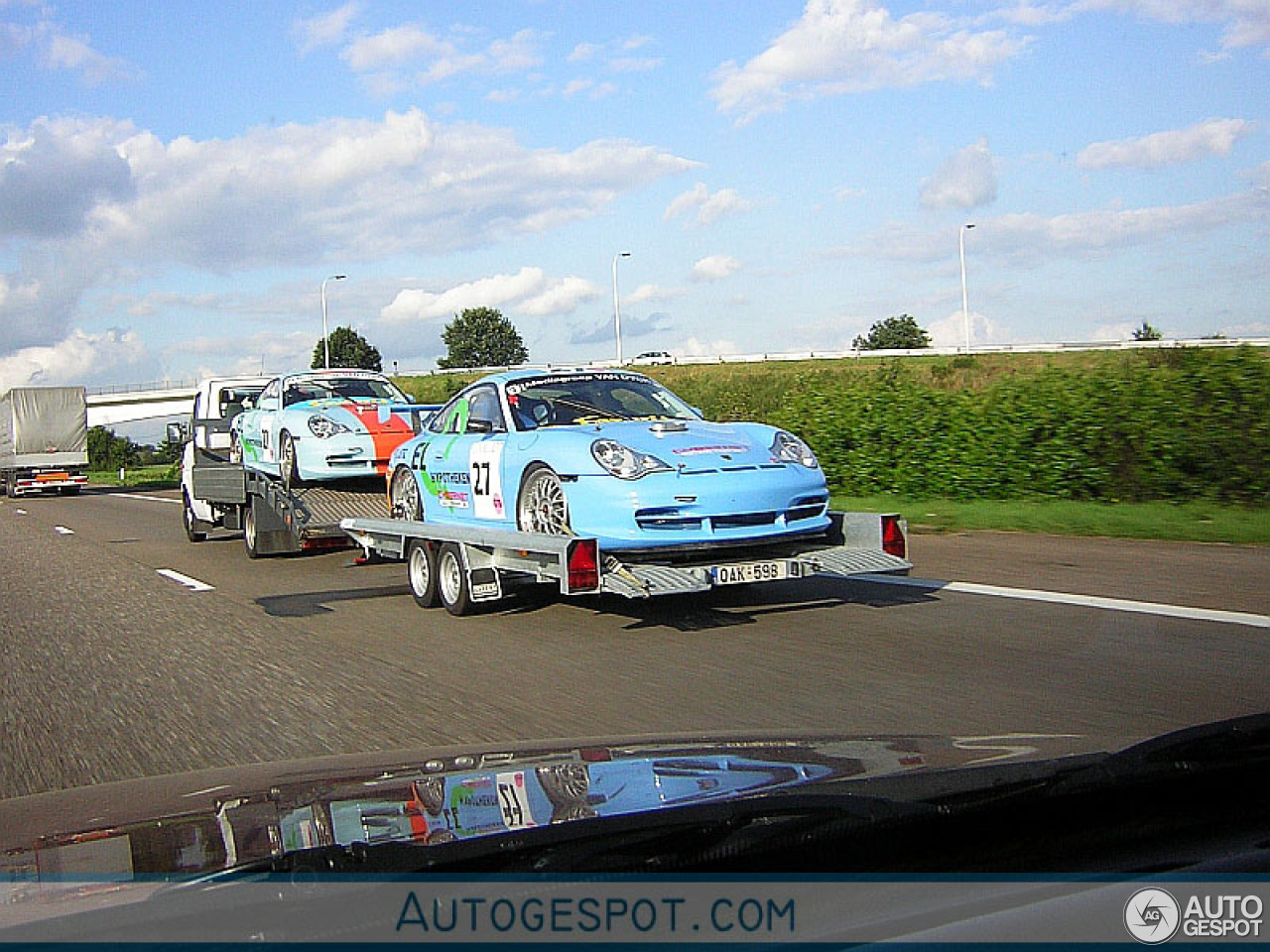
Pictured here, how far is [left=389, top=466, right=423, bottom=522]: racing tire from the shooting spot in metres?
11.8

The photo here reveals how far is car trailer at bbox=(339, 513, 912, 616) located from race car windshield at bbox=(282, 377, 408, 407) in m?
5.38

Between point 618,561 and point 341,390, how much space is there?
8219mm

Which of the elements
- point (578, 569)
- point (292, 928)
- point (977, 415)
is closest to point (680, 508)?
point (578, 569)

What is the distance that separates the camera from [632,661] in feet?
26.5

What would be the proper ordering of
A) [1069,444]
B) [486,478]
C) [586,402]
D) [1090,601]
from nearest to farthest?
[1090,601], [486,478], [586,402], [1069,444]

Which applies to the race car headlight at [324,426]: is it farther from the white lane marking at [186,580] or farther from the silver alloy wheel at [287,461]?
the white lane marking at [186,580]

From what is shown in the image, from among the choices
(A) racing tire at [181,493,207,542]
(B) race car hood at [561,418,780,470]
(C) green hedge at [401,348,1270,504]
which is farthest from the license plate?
(A) racing tire at [181,493,207,542]

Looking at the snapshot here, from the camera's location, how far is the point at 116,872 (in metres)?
2.73

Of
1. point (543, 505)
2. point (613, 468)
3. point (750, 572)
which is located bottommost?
point (750, 572)

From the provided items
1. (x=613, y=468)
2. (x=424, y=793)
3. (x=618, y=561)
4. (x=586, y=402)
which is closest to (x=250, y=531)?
(x=586, y=402)

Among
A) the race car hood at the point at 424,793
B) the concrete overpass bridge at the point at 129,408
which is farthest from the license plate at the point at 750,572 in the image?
the concrete overpass bridge at the point at 129,408

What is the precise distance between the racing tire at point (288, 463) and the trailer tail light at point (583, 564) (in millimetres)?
7026

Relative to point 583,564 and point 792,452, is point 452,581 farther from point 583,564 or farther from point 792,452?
point 792,452

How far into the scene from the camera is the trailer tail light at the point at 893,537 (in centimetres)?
950
